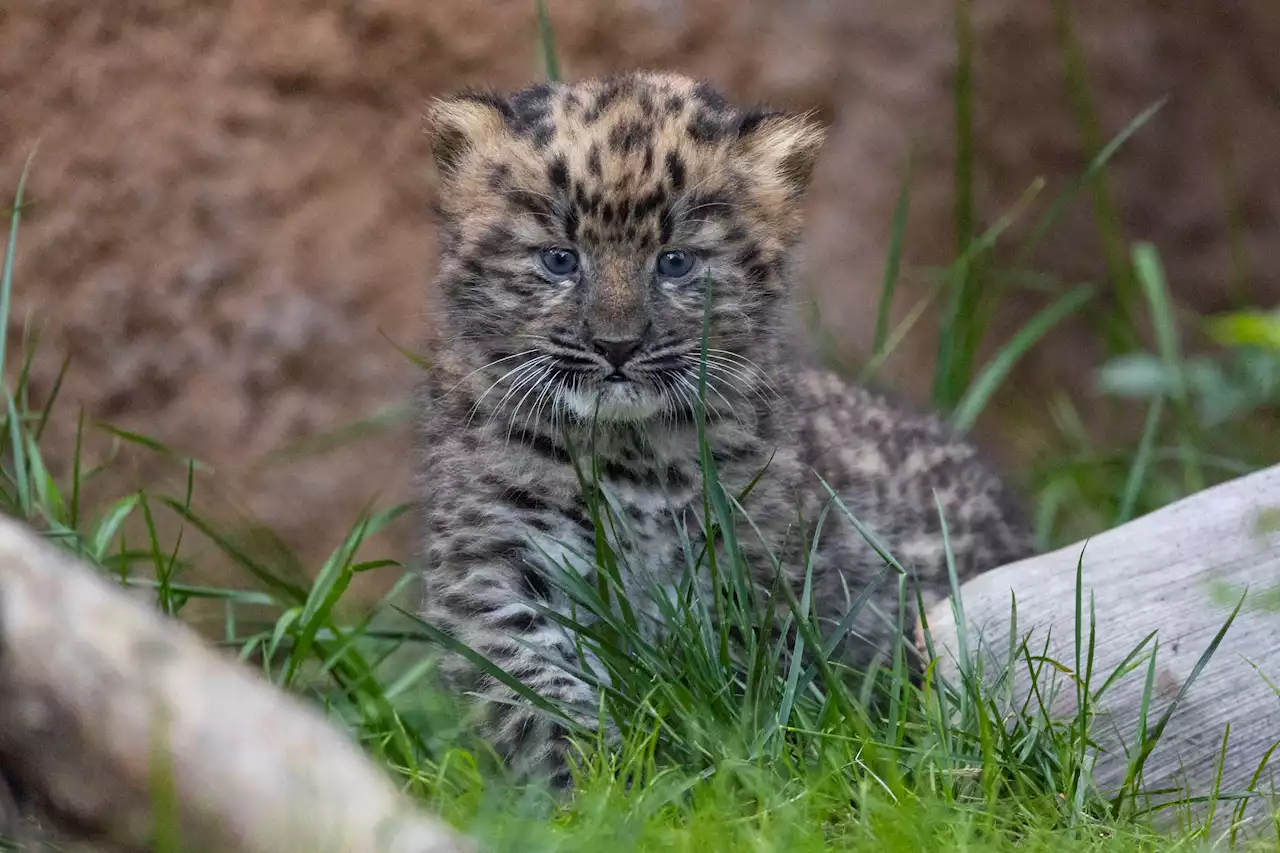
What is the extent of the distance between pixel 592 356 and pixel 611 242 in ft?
1.00

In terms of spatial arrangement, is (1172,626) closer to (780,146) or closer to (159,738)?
(780,146)

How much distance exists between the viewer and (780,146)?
4027 millimetres

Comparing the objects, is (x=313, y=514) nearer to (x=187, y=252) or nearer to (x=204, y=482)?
(x=204, y=482)

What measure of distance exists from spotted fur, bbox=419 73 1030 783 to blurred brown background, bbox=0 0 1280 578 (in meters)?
1.73

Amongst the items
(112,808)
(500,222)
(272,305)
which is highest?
(500,222)

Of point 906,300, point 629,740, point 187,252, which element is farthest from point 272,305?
point 629,740

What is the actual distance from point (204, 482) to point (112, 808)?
331cm

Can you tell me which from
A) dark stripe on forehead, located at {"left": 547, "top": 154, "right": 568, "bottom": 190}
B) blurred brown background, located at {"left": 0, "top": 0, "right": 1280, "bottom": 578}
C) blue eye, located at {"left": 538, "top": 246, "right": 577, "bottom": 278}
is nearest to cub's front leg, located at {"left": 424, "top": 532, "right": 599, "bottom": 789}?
blue eye, located at {"left": 538, "top": 246, "right": 577, "bottom": 278}

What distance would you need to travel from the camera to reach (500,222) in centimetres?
382

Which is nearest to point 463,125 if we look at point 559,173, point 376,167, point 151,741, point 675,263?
point 559,173

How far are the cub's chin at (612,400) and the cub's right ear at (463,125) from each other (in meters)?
0.77

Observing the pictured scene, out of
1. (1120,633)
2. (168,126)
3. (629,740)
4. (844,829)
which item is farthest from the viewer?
(168,126)

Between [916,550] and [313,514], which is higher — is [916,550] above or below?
above

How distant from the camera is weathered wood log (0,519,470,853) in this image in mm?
2209
